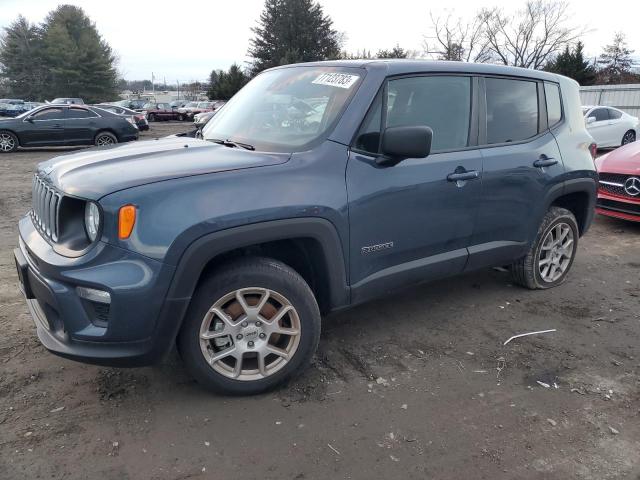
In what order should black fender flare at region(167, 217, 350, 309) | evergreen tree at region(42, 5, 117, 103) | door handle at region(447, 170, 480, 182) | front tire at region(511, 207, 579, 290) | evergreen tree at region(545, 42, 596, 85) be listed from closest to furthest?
black fender flare at region(167, 217, 350, 309), door handle at region(447, 170, 480, 182), front tire at region(511, 207, 579, 290), evergreen tree at region(545, 42, 596, 85), evergreen tree at region(42, 5, 117, 103)

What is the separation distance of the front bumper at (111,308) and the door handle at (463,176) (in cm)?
195

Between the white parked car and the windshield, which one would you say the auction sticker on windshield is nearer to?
the windshield

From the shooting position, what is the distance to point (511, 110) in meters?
4.09

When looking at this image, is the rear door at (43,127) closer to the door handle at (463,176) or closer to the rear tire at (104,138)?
the rear tire at (104,138)

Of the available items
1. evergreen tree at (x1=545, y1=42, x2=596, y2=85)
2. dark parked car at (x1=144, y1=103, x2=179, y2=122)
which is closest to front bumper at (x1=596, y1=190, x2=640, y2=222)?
dark parked car at (x1=144, y1=103, x2=179, y2=122)

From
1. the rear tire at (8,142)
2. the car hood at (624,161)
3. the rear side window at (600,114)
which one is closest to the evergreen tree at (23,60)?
the rear tire at (8,142)

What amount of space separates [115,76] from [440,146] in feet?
213

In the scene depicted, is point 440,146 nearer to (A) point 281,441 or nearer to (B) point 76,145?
(A) point 281,441

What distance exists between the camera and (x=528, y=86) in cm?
427

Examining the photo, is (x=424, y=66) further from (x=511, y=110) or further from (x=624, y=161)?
(x=624, y=161)

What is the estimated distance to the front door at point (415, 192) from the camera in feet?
10.3

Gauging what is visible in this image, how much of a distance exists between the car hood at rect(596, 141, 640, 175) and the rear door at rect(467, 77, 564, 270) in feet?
10.3

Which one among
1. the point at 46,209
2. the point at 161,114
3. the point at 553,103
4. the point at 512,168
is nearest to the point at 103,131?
the point at 46,209

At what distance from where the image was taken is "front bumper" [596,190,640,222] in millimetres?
6750
